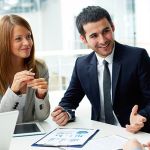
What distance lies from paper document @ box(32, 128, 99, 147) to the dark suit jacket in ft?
1.29

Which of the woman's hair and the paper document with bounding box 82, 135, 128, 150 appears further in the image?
the woman's hair

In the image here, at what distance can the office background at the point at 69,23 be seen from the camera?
426cm

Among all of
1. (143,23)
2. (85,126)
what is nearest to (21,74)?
(85,126)

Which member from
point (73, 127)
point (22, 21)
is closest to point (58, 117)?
point (73, 127)

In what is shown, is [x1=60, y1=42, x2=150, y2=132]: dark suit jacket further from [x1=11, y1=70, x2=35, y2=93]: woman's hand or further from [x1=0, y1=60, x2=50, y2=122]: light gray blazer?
[x1=11, y1=70, x2=35, y2=93]: woman's hand

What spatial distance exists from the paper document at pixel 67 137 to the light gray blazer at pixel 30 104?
0.81ft

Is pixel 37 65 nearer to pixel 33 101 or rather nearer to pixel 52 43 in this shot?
pixel 33 101

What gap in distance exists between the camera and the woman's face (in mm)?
1903

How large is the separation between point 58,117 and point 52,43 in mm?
2779

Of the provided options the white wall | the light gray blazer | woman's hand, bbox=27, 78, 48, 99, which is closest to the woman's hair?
the light gray blazer

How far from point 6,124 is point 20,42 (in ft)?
2.98

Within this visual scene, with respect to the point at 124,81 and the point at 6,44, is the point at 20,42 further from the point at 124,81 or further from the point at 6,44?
the point at 124,81

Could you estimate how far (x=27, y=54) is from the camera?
6.40 ft

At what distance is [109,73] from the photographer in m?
1.91
